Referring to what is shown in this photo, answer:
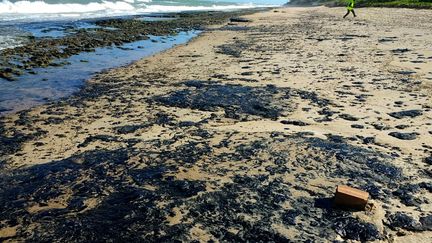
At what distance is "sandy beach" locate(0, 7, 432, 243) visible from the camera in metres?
4.39

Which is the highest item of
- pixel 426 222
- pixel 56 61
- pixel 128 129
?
pixel 56 61

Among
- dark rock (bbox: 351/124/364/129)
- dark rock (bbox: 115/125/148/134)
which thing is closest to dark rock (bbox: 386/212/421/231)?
dark rock (bbox: 351/124/364/129)

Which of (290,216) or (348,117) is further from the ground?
(348,117)

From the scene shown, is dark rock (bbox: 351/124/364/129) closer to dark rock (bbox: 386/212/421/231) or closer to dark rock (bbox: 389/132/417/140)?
dark rock (bbox: 389/132/417/140)

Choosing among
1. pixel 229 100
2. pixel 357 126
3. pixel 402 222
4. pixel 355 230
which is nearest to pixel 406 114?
pixel 357 126

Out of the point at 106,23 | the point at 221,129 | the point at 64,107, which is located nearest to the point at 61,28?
the point at 106,23

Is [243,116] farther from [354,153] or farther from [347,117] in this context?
[354,153]

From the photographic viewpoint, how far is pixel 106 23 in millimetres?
32344

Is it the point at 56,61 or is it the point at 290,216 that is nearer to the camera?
the point at 290,216

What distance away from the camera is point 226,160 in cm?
595

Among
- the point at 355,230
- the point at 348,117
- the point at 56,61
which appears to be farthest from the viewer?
the point at 56,61

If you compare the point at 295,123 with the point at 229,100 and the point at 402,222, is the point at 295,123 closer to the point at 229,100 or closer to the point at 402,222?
the point at 229,100

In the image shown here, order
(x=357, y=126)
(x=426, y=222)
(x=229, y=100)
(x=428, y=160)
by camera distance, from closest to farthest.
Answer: (x=426, y=222) < (x=428, y=160) < (x=357, y=126) < (x=229, y=100)

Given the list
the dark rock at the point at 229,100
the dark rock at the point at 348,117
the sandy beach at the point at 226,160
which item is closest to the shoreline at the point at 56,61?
the sandy beach at the point at 226,160
